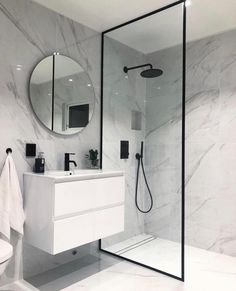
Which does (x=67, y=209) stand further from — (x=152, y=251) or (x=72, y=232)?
(x=152, y=251)

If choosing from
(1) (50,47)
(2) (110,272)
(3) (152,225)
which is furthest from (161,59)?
(2) (110,272)

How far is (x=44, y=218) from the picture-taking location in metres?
2.06

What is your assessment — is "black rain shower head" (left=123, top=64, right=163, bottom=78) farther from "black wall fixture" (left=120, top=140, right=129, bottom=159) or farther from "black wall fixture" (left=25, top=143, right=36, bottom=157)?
"black wall fixture" (left=25, top=143, right=36, bottom=157)

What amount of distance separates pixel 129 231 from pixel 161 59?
6.62 feet

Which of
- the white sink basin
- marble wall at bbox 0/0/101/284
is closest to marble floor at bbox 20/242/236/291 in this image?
marble wall at bbox 0/0/101/284

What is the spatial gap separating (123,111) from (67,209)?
1482mm

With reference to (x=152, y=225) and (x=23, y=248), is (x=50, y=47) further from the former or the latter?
(x=152, y=225)

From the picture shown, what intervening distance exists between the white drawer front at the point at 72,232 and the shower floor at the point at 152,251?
73cm

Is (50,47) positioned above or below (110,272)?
above

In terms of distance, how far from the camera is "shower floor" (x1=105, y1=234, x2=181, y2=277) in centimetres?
250

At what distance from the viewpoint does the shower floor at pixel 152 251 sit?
98.3 inches

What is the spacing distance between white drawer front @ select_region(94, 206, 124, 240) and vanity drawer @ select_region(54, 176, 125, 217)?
71 millimetres

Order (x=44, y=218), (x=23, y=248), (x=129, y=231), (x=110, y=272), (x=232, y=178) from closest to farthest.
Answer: (x=44, y=218)
(x=23, y=248)
(x=110, y=272)
(x=232, y=178)
(x=129, y=231)

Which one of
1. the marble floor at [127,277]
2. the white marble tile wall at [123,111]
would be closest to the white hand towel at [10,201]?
the marble floor at [127,277]
